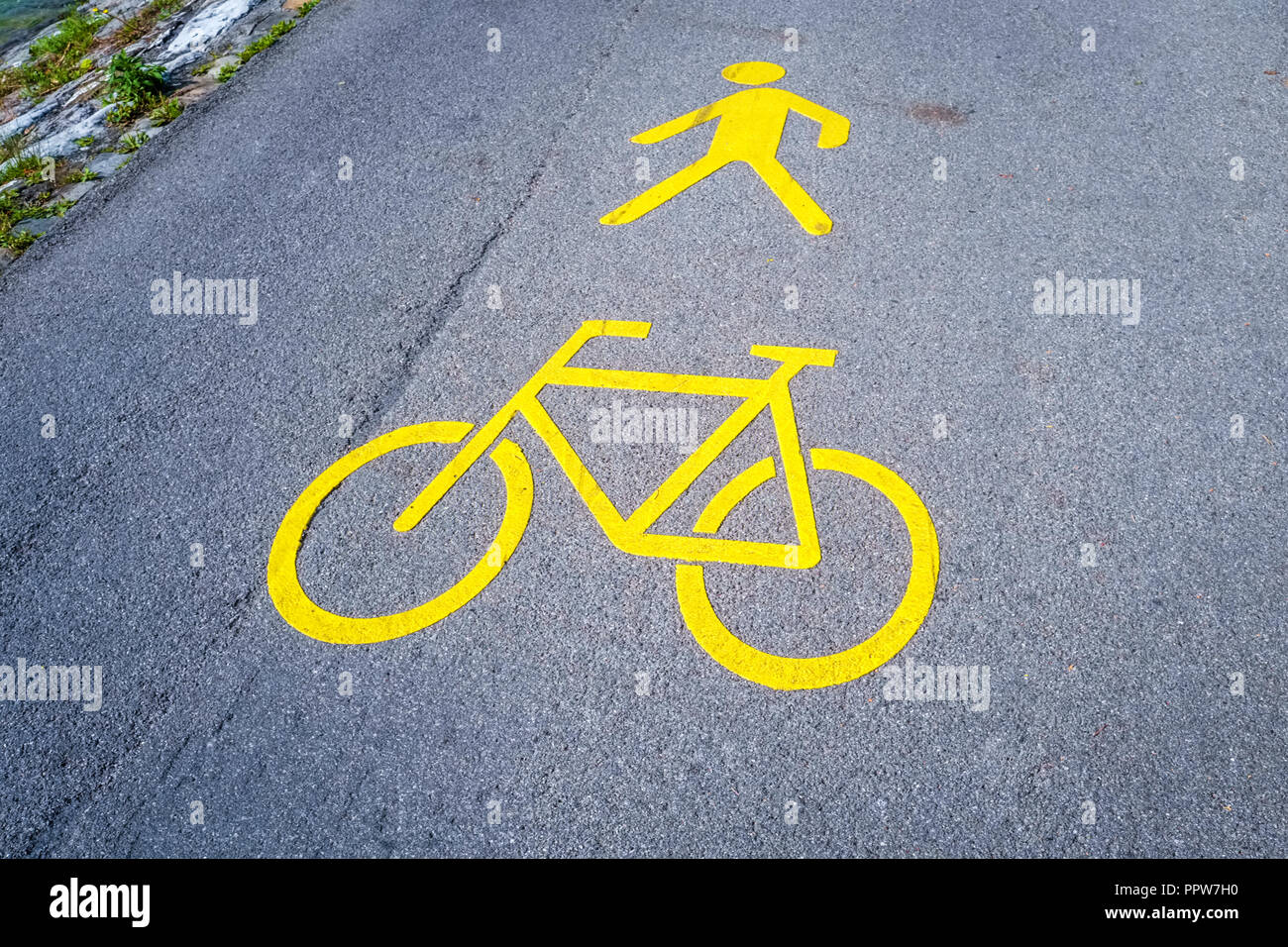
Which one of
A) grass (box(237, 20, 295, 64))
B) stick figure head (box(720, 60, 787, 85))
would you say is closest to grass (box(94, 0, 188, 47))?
grass (box(237, 20, 295, 64))

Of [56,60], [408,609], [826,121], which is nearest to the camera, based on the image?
[408,609]

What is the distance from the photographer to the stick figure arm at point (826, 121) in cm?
612

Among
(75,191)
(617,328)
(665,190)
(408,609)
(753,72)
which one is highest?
(753,72)

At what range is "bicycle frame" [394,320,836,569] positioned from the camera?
A: 386cm

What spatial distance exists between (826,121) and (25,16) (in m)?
8.63

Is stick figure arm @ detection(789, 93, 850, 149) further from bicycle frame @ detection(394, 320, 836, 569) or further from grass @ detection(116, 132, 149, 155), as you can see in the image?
grass @ detection(116, 132, 149, 155)

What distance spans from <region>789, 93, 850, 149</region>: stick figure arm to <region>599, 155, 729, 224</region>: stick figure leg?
71 cm

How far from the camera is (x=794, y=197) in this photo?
5691 mm

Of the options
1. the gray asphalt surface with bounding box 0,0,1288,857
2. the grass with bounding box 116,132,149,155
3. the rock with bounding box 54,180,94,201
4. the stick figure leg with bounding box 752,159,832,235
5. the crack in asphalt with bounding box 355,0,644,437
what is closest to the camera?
the gray asphalt surface with bounding box 0,0,1288,857

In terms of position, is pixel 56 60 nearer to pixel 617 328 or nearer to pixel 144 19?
pixel 144 19

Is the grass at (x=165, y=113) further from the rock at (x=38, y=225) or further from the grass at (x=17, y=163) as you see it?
the rock at (x=38, y=225)

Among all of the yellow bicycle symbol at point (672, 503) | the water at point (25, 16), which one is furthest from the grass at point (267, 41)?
the yellow bicycle symbol at point (672, 503)

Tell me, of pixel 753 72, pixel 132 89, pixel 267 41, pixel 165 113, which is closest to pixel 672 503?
pixel 753 72
